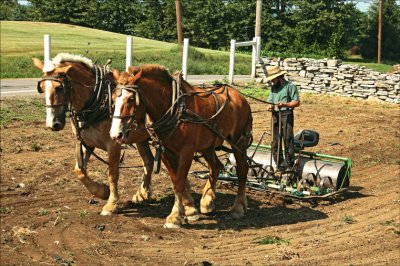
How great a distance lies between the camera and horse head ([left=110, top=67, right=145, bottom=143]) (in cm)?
781

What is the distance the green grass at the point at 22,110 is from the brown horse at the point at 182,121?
7150 millimetres

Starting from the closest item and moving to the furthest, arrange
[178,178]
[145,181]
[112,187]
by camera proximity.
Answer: [178,178], [112,187], [145,181]

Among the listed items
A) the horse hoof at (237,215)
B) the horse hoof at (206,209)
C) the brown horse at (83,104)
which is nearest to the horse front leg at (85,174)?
the brown horse at (83,104)

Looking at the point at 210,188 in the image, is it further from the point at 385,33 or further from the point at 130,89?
the point at 385,33

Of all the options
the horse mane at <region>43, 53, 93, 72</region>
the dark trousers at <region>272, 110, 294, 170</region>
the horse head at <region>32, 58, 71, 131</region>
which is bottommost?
the dark trousers at <region>272, 110, 294, 170</region>

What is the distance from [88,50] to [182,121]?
2049 centimetres

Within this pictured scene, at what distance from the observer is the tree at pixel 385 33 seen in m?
58.8

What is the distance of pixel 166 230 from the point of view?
8.82 meters

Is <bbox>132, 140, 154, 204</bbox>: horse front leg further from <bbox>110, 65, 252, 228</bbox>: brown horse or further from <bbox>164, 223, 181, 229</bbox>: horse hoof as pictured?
<bbox>164, 223, 181, 229</bbox>: horse hoof

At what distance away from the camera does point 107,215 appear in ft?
30.7

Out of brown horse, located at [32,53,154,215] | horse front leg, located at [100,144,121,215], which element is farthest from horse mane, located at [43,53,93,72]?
horse front leg, located at [100,144,121,215]

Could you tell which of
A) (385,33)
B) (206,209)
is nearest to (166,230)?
(206,209)

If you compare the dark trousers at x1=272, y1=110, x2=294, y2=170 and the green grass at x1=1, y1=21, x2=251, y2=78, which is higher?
the green grass at x1=1, y1=21, x2=251, y2=78

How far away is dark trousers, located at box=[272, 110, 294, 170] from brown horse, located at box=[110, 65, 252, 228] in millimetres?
810
